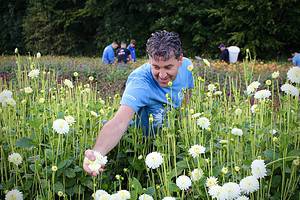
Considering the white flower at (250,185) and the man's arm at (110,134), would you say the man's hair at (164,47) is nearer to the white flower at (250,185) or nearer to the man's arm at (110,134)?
the man's arm at (110,134)

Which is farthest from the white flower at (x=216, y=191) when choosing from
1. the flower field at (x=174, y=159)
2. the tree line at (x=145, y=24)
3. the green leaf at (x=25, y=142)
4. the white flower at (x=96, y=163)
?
the tree line at (x=145, y=24)

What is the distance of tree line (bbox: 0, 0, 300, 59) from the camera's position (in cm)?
1762

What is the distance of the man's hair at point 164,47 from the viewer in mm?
2453

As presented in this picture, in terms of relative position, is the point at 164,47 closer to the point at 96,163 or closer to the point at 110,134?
the point at 110,134

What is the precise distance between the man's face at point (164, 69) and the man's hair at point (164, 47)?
3 cm

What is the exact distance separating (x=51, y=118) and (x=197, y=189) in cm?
112

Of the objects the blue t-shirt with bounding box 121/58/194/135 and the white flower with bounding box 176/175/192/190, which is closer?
the white flower with bounding box 176/175/192/190

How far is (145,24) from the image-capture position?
20422 millimetres

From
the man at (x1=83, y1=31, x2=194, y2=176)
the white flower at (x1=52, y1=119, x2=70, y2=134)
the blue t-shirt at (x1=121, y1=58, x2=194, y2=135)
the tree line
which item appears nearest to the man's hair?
the man at (x1=83, y1=31, x2=194, y2=176)

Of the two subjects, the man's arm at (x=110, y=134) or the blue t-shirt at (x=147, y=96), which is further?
the blue t-shirt at (x=147, y=96)

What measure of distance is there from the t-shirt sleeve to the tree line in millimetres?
14062

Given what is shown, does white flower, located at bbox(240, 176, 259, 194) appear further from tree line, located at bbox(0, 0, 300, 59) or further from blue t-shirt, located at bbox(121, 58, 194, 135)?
tree line, located at bbox(0, 0, 300, 59)

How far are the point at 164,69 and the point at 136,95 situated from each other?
0.20 meters

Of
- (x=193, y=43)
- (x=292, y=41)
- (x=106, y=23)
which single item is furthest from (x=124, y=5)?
(x=292, y=41)
